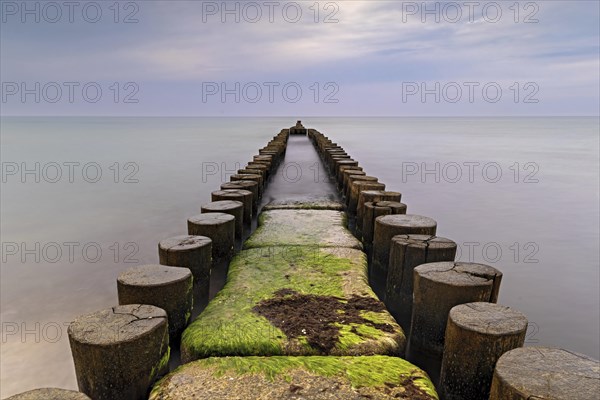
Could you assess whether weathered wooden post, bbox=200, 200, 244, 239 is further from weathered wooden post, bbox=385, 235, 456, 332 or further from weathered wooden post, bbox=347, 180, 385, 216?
weathered wooden post, bbox=347, 180, 385, 216

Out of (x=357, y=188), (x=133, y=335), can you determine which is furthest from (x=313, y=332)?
(x=357, y=188)

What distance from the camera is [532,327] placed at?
6.30m

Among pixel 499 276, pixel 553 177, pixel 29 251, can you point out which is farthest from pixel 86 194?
pixel 553 177

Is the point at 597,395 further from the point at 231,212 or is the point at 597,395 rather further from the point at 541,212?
the point at 541,212

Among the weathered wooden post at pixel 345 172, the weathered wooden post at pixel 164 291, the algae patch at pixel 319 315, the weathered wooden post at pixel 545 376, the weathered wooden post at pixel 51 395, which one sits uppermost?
the weathered wooden post at pixel 345 172

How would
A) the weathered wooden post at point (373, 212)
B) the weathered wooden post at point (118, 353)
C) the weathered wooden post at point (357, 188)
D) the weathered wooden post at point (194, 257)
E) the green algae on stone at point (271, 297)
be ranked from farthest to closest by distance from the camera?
1. the weathered wooden post at point (357, 188)
2. the weathered wooden post at point (373, 212)
3. the weathered wooden post at point (194, 257)
4. the green algae on stone at point (271, 297)
5. the weathered wooden post at point (118, 353)

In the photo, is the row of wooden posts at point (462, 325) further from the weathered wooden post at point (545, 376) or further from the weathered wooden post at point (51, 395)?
the weathered wooden post at point (51, 395)

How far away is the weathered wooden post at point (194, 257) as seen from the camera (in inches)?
126

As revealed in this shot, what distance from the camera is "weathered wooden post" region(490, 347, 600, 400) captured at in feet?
5.53

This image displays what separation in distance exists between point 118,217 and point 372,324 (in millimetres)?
11303

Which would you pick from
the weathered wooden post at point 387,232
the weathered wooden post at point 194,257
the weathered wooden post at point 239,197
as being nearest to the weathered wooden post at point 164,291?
the weathered wooden post at point 194,257

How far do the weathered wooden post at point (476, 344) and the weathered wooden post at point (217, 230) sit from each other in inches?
87.9

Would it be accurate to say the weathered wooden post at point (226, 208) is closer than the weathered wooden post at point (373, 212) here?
Yes

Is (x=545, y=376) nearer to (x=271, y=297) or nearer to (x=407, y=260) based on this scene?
(x=407, y=260)
